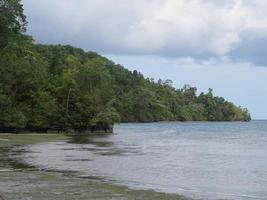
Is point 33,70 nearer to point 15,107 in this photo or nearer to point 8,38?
point 15,107

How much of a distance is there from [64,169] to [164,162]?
10557 mm

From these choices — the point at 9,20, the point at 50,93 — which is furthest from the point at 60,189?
the point at 50,93

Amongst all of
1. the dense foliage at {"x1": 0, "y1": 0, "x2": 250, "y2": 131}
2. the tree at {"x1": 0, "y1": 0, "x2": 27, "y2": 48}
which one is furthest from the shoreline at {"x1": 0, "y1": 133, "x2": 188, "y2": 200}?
the dense foliage at {"x1": 0, "y1": 0, "x2": 250, "y2": 131}

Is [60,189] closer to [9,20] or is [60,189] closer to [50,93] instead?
[9,20]

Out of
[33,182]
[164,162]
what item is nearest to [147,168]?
[164,162]

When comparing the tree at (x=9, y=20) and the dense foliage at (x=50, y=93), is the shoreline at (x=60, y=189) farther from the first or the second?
the dense foliage at (x=50, y=93)

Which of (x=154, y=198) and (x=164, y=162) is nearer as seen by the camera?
(x=154, y=198)

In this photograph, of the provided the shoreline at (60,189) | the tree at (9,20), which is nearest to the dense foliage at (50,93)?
the tree at (9,20)

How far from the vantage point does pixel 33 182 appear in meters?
→ 23.4

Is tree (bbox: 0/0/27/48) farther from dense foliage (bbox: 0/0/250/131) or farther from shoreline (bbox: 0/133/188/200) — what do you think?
shoreline (bbox: 0/133/188/200)

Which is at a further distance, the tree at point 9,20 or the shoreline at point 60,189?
the tree at point 9,20

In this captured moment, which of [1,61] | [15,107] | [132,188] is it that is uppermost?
[1,61]

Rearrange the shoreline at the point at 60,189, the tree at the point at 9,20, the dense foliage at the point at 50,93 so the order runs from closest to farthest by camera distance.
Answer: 1. the shoreline at the point at 60,189
2. the tree at the point at 9,20
3. the dense foliage at the point at 50,93

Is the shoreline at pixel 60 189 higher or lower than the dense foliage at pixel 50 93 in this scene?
lower
